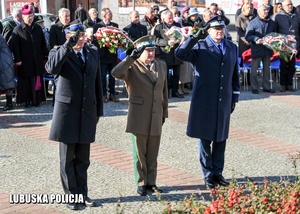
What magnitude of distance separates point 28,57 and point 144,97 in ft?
18.7

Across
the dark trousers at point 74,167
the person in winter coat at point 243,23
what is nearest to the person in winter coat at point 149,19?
the person in winter coat at point 243,23

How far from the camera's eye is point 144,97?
7.50m

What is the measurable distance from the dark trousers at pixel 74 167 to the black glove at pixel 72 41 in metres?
1.08

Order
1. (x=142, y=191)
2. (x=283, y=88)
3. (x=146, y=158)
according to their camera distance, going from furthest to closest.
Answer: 1. (x=283, y=88)
2. (x=146, y=158)
3. (x=142, y=191)

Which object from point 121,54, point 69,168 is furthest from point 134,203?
point 121,54

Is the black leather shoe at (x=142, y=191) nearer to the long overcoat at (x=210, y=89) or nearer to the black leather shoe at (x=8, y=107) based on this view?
the long overcoat at (x=210, y=89)

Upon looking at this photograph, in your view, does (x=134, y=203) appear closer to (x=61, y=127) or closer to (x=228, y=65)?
(x=61, y=127)

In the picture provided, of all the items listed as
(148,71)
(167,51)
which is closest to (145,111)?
(148,71)

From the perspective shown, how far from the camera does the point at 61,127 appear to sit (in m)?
6.96

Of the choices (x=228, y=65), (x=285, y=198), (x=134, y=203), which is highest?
(x=228, y=65)

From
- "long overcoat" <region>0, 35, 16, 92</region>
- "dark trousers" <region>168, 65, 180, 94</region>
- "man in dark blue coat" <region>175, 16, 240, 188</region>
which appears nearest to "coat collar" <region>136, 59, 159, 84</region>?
"man in dark blue coat" <region>175, 16, 240, 188</region>

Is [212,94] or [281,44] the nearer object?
[212,94]

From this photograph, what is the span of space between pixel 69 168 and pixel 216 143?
1.91 m

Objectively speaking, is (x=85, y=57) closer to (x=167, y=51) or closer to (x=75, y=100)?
(x=75, y=100)
